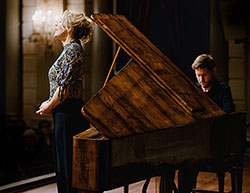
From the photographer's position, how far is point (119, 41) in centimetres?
279

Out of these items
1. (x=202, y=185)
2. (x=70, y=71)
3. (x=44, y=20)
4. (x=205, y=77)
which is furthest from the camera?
(x=44, y=20)

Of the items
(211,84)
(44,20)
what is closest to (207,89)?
(211,84)

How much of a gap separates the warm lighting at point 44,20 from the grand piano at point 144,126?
297 cm

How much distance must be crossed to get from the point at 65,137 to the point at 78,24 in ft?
2.05

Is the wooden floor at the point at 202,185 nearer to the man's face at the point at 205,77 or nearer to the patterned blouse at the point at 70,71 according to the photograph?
the man's face at the point at 205,77

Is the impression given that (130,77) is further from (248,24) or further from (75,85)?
(248,24)

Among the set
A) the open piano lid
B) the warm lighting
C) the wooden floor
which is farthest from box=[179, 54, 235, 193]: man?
the warm lighting

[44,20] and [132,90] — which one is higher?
[44,20]

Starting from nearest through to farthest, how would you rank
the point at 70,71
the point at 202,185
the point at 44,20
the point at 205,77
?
1. the point at 70,71
2. the point at 205,77
3. the point at 202,185
4. the point at 44,20

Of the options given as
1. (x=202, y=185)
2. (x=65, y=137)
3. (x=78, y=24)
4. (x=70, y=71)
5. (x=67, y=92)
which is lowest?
(x=202, y=185)

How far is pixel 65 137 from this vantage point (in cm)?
283

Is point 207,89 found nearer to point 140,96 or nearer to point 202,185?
point 140,96

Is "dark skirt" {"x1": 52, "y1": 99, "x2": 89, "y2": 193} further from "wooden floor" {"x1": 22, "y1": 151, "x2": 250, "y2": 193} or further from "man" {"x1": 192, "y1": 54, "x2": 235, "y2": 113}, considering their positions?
"wooden floor" {"x1": 22, "y1": 151, "x2": 250, "y2": 193}

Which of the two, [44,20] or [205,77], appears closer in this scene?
[205,77]
